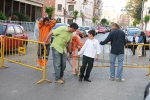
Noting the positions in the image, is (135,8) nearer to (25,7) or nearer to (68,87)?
(25,7)

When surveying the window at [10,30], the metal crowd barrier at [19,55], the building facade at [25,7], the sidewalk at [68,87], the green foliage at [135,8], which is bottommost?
the sidewalk at [68,87]

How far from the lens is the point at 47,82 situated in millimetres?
7777

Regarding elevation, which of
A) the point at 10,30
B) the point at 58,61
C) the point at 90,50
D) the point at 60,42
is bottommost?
the point at 58,61

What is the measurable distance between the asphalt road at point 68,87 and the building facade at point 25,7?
31.7 meters

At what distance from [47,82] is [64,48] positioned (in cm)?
112

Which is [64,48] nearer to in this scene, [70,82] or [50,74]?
[70,82]

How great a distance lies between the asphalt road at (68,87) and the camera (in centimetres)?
643

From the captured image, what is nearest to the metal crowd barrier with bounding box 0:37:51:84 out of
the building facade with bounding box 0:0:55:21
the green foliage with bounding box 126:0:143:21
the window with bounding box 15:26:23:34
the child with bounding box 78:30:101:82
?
the child with bounding box 78:30:101:82

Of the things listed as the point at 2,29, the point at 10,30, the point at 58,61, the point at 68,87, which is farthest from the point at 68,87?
the point at 10,30

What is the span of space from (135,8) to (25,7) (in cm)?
4926

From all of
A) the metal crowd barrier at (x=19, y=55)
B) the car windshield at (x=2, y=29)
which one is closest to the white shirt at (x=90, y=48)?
the metal crowd barrier at (x=19, y=55)

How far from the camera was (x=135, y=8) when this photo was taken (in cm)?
8481

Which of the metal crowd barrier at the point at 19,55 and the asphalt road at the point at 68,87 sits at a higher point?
the metal crowd barrier at the point at 19,55

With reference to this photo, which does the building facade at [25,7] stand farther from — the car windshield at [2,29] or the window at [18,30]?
the car windshield at [2,29]
